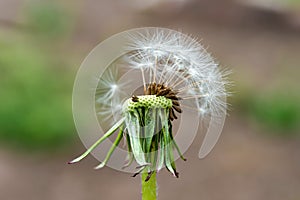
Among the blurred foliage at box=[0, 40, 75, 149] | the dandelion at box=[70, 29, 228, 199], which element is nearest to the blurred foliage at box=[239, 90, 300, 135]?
the blurred foliage at box=[0, 40, 75, 149]

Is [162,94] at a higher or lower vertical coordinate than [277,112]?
lower

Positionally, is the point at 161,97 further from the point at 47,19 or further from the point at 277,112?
the point at 47,19

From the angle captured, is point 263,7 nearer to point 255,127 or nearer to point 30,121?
point 255,127

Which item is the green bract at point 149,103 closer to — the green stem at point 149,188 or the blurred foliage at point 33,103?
the green stem at point 149,188

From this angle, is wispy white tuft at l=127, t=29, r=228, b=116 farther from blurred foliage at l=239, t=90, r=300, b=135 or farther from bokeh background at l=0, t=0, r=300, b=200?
blurred foliage at l=239, t=90, r=300, b=135

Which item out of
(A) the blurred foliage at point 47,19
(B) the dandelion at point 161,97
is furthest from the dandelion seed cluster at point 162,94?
(A) the blurred foliage at point 47,19

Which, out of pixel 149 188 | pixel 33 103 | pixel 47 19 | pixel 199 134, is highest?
pixel 47 19

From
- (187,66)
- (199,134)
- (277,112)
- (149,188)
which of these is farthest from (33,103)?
(149,188)

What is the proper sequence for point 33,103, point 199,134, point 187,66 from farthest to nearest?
point 33,103, point 199,134, point 187,66
